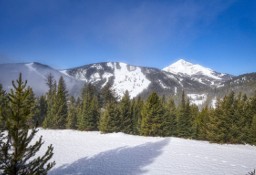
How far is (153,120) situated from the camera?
143 feet

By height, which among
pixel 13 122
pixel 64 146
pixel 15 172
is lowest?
pixel 64 146

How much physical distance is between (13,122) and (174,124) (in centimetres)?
4685

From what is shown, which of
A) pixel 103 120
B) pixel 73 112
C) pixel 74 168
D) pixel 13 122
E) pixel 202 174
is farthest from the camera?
pixel 73 112

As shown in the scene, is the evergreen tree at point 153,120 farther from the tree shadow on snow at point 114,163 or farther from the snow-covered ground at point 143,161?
the tree shadow on snow at point 114,163

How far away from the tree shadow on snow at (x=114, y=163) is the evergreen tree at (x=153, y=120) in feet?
53.4

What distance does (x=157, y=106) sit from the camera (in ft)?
144

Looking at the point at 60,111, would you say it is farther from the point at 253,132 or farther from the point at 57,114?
the point at 253,132

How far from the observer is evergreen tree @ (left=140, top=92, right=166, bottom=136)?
4325 centimetres

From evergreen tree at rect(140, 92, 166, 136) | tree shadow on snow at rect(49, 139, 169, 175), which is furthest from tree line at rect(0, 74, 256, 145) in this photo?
tree shadow on snow at rect(49, 139, 169, 175)

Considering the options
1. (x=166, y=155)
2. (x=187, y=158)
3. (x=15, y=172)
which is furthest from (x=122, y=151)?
(x=15, y=172)

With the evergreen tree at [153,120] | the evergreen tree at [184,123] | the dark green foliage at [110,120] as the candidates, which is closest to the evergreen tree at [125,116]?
the dark green foliage at [110,120]

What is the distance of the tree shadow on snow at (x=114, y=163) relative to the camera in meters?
18.1

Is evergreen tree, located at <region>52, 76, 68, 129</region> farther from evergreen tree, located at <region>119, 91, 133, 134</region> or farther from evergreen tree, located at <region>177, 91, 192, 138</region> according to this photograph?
evergreen tree, located at <region>177, 91, 192, 138</region>

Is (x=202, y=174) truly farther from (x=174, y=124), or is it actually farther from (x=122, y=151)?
(x=174, y=124)
